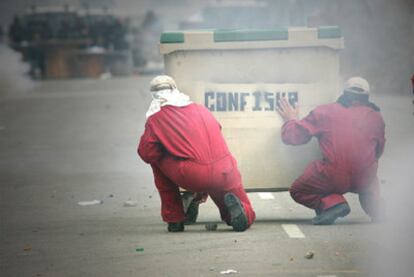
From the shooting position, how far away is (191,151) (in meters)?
9.63

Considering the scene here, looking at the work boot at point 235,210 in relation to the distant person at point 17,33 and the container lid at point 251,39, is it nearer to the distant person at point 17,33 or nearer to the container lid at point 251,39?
the container lid at point 251,39

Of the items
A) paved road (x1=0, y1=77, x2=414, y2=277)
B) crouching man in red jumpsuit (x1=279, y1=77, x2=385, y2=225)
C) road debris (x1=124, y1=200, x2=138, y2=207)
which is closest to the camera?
paved road (x1=0, y1=77, x2=414, y2=277)

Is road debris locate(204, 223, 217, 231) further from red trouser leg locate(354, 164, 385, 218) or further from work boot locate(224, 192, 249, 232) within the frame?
red trouser leg locate(354, 164, 385, 218)

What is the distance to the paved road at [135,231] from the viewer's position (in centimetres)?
835

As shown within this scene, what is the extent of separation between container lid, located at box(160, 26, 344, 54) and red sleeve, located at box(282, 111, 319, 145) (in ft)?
2.19

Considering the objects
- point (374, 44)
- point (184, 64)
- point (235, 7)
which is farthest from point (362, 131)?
point (235, 7)

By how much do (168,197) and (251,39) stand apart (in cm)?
147

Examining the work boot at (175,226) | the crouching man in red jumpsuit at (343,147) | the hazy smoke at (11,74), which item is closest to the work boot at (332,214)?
the crouching man in red jumpsuit at (343,147)

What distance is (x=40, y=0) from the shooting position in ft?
295

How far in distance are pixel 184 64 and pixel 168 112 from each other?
69cm

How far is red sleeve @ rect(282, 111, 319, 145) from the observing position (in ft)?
32.5

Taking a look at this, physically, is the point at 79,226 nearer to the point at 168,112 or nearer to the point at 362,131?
the point at 168,112

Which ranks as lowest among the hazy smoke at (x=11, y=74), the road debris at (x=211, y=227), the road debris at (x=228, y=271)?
the hazy smoke at (x=11, y=74)

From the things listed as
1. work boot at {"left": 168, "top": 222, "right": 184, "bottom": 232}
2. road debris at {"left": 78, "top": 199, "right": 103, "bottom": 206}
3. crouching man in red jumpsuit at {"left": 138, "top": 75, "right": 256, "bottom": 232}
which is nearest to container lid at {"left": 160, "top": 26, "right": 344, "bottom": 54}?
crouching man in red jumpsuit at {"left": 138, "top": 75, "right": 256, "bottom": 232}
